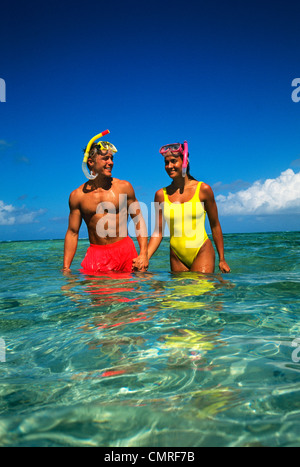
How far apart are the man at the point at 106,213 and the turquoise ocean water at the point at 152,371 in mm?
1910

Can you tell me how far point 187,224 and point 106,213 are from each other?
1.35m

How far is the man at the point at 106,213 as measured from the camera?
18.2ft

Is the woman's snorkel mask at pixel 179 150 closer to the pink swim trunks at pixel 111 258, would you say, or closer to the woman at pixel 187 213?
the woman at pixel 187 213

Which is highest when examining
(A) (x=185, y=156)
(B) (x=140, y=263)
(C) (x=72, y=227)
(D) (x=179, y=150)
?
(D) (x=179, y=150)

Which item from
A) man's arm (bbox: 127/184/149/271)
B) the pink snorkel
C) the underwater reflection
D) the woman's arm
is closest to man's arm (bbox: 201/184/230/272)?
the pink snorkel

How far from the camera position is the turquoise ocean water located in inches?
54.7

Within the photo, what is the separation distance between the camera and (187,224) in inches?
208

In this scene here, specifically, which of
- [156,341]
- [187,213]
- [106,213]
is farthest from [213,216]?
[156,341]

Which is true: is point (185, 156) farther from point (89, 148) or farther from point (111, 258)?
point (111, 258)

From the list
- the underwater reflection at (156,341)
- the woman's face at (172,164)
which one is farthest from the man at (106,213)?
the underwater reflection at (156,341)

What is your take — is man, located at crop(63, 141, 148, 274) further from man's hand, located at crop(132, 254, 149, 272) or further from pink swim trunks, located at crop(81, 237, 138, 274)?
man's hand, located at crop(132, 254, 149, 272)
